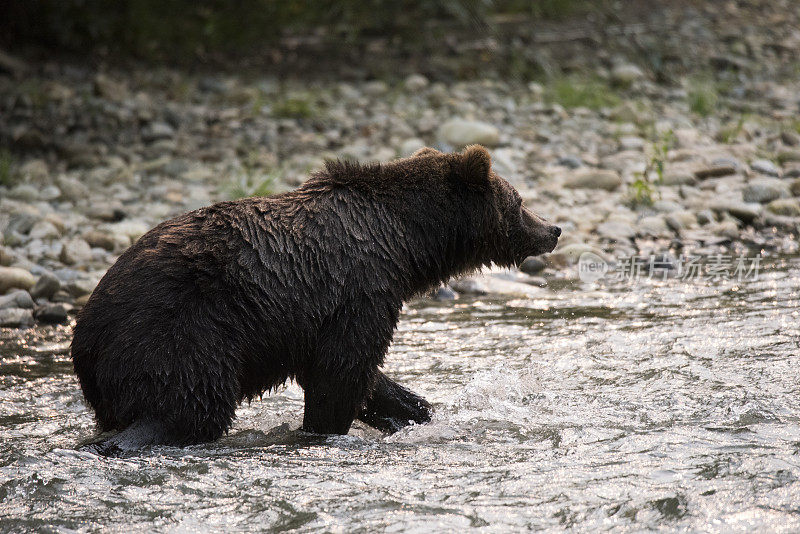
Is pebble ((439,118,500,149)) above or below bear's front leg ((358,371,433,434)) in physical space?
above

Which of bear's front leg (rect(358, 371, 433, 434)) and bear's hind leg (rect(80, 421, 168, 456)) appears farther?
bear's front leg (rect(358, 371, 433, 434))

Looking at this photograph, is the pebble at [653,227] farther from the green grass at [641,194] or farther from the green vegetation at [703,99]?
the green vegetation at [703,99]

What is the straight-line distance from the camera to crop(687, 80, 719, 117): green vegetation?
13047mm

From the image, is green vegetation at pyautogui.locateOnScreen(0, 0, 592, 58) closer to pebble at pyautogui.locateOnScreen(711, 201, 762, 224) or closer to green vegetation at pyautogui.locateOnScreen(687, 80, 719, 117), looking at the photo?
green vegetation at pyautogui.locateOnScreen(687, 80, 719, 117)

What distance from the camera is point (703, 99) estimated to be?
13.1 meters

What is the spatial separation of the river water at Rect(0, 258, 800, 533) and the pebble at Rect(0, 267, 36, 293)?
0.71m

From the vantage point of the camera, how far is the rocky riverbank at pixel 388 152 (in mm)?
9039

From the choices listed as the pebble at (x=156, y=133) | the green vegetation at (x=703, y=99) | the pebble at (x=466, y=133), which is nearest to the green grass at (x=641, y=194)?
the pebble at (x=466, y=133)

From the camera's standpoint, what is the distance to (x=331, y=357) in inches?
201

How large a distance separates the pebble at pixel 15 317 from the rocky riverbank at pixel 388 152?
0.02m

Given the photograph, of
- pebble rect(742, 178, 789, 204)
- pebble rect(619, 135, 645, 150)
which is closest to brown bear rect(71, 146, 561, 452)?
pebble rect(742, 178, 789, 204)

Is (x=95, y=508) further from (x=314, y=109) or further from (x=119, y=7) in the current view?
(x=119, y=7)

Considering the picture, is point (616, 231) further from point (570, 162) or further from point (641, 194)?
point (570, 162)

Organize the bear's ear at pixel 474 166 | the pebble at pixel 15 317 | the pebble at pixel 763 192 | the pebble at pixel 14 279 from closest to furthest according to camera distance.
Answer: the bear's ear at pixel 474 166 < the pebble at pixel 15 317 < the pebble at pixel 14 279 < the pebble at pixel 763 192
